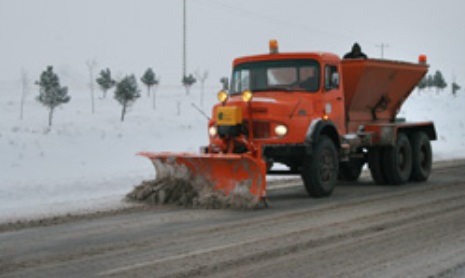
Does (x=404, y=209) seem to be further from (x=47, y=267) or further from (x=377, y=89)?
(x=47, y=267)

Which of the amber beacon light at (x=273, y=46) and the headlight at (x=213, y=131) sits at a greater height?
the amber beacon light at (x=273, y=46)

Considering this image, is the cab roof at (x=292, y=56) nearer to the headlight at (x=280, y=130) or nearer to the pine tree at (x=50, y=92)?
the headlight at (x=280, y=130)

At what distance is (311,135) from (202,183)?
1830 millimetres

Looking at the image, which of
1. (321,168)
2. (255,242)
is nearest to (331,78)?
(321,168)

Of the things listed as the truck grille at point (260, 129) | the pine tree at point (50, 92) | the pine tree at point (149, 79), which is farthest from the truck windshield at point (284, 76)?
the pine tree at point (149, 79)

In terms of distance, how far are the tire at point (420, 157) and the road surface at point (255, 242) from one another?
11.4 ft

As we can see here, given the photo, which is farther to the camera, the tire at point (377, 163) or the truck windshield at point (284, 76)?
the tire at point (377, 163)

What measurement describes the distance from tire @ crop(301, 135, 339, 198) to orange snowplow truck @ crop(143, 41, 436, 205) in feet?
0.05

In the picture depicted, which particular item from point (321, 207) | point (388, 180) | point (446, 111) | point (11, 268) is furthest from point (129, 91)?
point (11, 268)

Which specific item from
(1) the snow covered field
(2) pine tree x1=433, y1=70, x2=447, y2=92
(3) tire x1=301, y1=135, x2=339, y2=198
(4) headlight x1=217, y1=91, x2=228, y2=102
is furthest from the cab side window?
(2) pine tree x1=433, y1=70, x2=447, y2=92

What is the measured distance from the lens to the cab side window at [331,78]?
39.0ft

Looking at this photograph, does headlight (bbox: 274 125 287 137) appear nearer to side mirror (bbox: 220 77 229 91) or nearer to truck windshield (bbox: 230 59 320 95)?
truck windshield (bbox: 230 59 320 95)

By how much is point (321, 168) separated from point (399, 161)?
3.29 m

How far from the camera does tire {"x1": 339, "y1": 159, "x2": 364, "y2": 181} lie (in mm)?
14609
